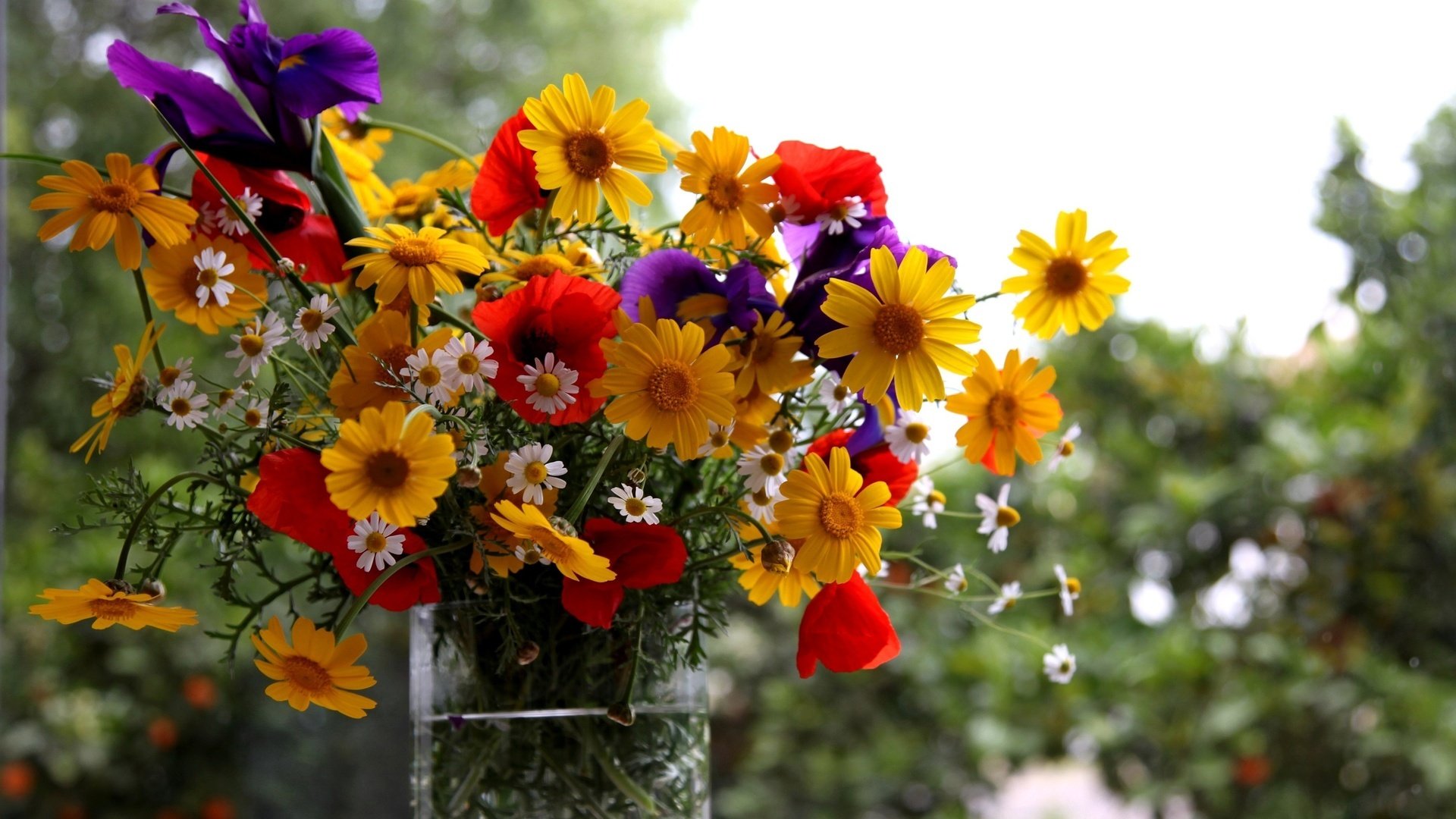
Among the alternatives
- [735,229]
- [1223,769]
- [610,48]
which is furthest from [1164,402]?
[610,48]

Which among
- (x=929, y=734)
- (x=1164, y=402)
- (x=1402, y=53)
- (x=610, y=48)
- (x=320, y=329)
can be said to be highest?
(x=610, y=48)

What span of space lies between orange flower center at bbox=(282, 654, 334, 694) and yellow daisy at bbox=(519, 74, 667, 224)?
21cm

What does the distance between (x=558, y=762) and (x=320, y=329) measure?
0.78 ft

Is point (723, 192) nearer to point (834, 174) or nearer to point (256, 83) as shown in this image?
point (834, 174)

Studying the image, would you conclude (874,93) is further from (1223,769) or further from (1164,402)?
(1223,769)

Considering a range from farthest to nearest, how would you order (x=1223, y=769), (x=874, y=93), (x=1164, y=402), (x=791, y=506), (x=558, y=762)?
(x=874, y=93)
(x=1164, y=402)
(x=1223, y=769)
(x=558, y=762)
(x=791, y=506)

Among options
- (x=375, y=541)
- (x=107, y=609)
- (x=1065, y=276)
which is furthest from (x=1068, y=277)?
(x=107, y=609)

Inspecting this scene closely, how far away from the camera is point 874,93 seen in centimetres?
176

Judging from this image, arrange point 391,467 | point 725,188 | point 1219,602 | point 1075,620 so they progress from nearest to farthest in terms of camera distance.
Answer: point 391,467 → point 725,188 → point 1219,602 → point 1075,620

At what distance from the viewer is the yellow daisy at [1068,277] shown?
52cm

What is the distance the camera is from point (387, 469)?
40 cm

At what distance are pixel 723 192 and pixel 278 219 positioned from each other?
210 millimetres

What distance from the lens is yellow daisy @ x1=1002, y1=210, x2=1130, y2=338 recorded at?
52 cm

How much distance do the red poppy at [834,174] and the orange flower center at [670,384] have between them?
0.11 meters
